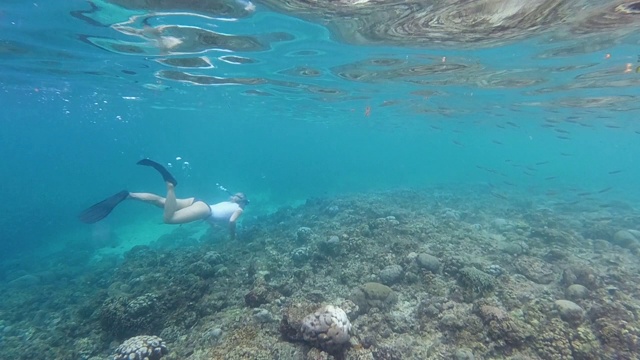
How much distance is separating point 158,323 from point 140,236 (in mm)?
22241

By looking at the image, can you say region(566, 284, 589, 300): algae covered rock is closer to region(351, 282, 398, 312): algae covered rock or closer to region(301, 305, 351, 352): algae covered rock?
region(351, 282, 398, 312): algae covered rock

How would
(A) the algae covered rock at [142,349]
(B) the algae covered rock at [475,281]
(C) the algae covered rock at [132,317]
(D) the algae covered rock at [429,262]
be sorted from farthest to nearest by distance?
(D) the algae covered rock at [429,262] → (B) the algae covered rock at [475,281] → (C) the algae covered rock at [132,317] → (A) the algae covered rock at [142,349]

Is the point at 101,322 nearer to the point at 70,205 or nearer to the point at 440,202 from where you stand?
the point at 440,202

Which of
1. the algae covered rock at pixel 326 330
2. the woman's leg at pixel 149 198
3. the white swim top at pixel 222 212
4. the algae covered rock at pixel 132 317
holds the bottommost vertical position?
the white swim top at pixel 222 212

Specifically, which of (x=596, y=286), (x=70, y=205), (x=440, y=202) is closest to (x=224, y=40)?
(x=596, y=286)

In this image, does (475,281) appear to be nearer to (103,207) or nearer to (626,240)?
(626,240)

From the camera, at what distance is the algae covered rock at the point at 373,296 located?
8414 millimetres

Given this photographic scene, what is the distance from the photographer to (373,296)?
338 inches

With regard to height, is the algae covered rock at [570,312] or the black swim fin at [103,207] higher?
the algae covered rock at [570,312]

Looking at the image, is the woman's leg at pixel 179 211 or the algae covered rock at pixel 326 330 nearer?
the algae covered rock at pixel 326 330

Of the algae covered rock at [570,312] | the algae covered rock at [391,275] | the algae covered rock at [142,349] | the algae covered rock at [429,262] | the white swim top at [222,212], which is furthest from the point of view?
the white swim top at [222,212]

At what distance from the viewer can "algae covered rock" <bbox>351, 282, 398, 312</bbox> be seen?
8.41 meters

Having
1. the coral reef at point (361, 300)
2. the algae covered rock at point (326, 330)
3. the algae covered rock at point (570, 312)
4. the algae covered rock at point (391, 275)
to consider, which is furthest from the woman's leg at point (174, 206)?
the algae covered rock at point (570, 312)

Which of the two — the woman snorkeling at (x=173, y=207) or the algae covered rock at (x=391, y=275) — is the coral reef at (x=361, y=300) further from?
the woman snorkeling at (x=173, y=207)
